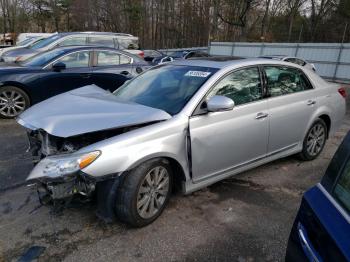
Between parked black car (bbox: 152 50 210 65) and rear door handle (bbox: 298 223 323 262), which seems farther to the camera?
parked black car (bbox: 152 50 210 65)

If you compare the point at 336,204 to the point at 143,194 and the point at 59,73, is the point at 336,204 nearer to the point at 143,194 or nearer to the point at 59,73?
the point at 143,194

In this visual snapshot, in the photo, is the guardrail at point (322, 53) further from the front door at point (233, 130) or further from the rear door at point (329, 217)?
the rear door at point (329, 217)

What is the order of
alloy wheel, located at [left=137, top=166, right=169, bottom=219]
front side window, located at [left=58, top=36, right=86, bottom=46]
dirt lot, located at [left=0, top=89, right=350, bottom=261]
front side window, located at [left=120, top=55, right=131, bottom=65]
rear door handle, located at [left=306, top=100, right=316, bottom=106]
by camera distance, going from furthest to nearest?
front side window, located at [left=58, top=36, right=86, bottom=46] → front side window, located at [left=120, top=55, right=131, bottom=65] → rear door handle, located at [left=306, top=100, right=316, bottom=106] → alloy wheel, located at [left=137, top=166, right=169, bottom=219] → dirt lot, located at [left=0, top=89, right=350, bottom=261]

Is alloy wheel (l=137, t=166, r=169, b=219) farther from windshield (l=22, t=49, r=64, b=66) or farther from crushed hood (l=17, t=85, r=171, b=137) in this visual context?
windshield (l=22, t=49, r=64, b=66)

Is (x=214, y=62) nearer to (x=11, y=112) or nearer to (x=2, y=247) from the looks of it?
(x=2, y=247)

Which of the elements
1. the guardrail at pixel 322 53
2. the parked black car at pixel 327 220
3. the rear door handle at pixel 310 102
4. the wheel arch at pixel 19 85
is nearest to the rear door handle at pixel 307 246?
the parked black car at pixel 327 220

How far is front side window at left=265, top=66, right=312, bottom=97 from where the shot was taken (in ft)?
13.7

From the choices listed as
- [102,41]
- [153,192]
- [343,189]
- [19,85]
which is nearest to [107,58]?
[19,85]

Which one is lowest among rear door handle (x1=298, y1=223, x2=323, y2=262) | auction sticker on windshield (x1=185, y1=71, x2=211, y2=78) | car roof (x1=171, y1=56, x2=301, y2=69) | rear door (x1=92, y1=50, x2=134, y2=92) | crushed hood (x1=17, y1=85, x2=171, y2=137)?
rear door (x1=92, y1=50, x2=134, y2=92)

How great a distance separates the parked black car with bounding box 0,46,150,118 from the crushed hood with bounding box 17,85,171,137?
11.4 ft

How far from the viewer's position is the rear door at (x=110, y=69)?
7.51m

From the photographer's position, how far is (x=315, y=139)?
4.92 m

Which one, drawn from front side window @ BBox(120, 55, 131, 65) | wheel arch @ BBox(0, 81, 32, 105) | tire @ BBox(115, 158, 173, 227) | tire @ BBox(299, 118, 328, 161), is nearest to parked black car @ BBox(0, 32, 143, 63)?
front side window @ BBox(120, 55, 131, 65)

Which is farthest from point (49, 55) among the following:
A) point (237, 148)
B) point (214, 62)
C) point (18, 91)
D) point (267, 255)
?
point (267, 255)
